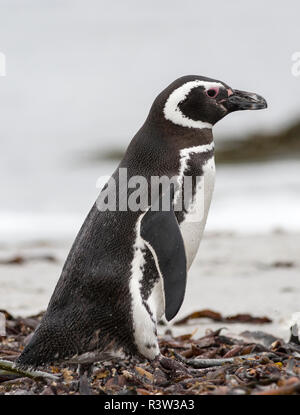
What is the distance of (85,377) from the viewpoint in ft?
11.3

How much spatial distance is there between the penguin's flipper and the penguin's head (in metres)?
0.60

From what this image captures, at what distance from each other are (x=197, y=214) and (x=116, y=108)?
51.7ft

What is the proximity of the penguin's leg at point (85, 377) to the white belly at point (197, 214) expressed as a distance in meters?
0.71

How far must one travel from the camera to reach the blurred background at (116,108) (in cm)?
1125

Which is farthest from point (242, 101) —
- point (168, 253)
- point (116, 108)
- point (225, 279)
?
point (116, 108)

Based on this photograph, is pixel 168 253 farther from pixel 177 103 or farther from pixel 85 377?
pixel 177 103

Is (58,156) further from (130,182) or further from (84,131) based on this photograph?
(130,182)

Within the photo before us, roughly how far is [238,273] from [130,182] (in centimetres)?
357

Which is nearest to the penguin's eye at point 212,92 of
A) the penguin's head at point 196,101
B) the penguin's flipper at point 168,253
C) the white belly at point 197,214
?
the penguin's head at point 196,101

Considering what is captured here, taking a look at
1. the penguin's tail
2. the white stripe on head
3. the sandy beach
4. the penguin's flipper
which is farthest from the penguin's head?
the sandy beach

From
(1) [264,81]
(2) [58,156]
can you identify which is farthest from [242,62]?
(2) [58,156]

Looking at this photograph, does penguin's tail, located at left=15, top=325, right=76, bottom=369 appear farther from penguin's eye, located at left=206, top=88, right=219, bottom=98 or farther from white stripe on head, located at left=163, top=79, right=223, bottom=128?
penguin's eye, located at left=206, top=88, right=219, bottom=98

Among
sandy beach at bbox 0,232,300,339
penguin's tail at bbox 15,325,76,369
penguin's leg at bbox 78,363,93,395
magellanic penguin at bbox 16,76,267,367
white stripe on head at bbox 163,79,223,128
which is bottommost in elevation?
sandy beach at bbox 0,232,300,339

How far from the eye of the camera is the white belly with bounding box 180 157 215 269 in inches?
156
